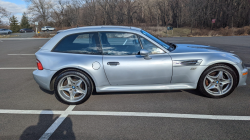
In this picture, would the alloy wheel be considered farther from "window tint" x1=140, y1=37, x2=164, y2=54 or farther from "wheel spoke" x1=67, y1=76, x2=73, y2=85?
"window tint" x1=140, y1=37, x2=164, y2=54

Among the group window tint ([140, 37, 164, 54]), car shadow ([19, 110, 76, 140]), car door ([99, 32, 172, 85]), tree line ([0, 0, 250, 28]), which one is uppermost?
tree line ([0, 0, 250, 28])

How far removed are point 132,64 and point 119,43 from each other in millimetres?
549

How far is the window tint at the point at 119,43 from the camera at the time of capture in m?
4.04

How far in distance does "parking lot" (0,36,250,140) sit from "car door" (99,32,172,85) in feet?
1.61

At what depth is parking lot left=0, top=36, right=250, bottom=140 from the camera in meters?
2.95

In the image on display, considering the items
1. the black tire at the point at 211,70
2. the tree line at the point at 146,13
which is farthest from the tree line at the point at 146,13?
the black tire at the point at 211,70

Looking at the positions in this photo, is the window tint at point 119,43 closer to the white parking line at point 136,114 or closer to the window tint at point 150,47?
the window tint at point 150,47

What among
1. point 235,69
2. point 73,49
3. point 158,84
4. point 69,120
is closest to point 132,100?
point 158,84

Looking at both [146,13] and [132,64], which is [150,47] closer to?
[132,64]

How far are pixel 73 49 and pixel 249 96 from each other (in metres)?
3.90

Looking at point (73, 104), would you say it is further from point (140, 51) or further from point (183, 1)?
point (183, 1)

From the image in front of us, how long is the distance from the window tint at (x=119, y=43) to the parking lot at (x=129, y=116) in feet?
3.44

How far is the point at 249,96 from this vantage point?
4.22m

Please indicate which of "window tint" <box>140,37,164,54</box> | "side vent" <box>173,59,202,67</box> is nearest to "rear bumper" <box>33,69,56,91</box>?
"window tint" <box>140,37,164,54</box>
